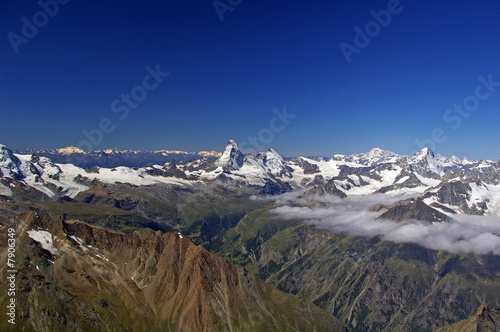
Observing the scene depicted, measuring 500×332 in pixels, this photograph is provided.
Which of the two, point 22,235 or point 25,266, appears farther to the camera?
point 22,235

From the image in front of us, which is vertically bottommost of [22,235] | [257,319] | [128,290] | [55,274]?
[257,319]

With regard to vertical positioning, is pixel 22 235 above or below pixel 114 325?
above

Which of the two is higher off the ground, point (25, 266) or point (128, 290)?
point (25, 266)

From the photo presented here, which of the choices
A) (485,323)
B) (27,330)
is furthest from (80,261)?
(485,323)

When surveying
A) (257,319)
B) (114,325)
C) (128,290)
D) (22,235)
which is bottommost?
(257,319)

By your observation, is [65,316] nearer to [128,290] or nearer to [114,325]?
[114,325]

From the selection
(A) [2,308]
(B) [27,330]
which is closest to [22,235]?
(A) [2,308]

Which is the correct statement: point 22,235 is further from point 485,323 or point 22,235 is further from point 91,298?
point 485,323

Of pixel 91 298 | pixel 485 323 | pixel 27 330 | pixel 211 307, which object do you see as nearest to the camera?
pixel 27 330

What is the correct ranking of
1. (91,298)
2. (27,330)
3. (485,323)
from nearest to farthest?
(27,330), (485,323), (91,298)
